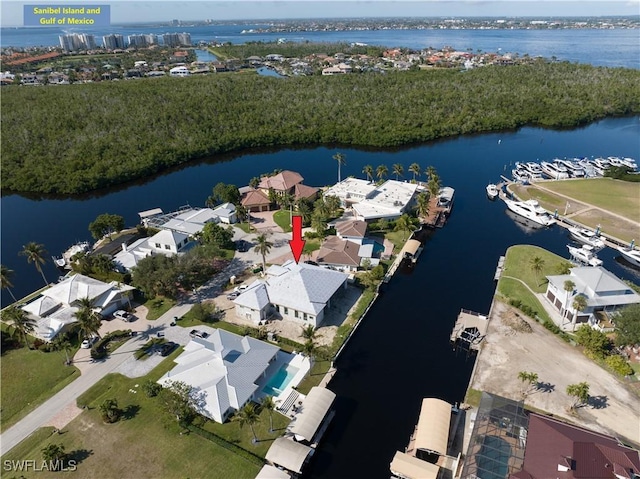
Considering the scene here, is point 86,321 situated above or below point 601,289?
below

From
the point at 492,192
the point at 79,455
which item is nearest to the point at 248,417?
the point at 79,455

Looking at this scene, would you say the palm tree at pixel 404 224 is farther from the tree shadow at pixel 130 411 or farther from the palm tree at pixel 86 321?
the palm tree at pixel 86 321

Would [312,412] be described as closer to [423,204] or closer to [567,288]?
[567,288]

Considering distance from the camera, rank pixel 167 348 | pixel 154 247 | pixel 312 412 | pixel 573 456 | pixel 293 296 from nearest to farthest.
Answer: pixel 573 456 → pixel 312 412 → pixel 167 348 → pixel 293 296 → pixel 154 247

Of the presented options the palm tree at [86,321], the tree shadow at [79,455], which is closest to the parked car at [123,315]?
the palm tree at [86,321]

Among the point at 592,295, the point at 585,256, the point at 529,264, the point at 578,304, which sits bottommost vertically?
the point at 529,264

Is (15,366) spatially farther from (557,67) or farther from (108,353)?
(557,67)

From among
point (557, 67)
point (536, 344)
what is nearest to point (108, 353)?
point (536, 344)
